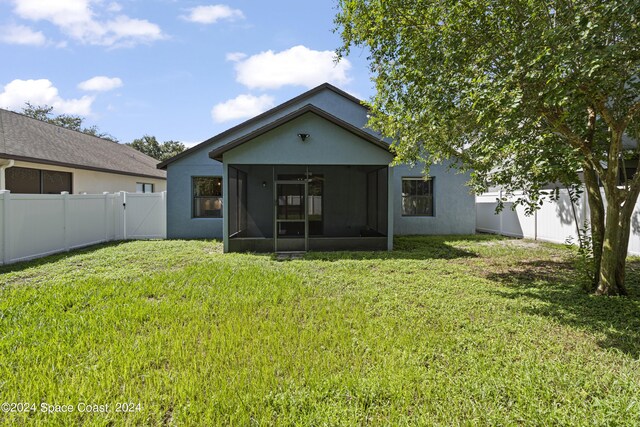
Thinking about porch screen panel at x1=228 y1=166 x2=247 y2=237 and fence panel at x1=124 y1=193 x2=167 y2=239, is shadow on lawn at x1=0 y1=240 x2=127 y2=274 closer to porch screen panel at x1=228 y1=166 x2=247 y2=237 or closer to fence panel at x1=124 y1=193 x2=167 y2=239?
fence panel at x1=124 y1=193 x2=167 y2=239

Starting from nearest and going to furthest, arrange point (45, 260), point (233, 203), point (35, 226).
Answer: point (45, 260) → point (35, 226) → point (233, 203)

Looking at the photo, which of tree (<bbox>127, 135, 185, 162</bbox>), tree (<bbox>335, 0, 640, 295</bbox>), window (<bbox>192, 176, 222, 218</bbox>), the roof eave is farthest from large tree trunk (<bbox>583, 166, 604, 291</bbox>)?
tree (<bbox>127, 135, 185, 162</bbox>)

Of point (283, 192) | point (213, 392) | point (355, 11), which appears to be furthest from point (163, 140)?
point (213, 392)

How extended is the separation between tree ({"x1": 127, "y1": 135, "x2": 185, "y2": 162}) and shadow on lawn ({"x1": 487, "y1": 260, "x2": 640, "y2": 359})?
149ft

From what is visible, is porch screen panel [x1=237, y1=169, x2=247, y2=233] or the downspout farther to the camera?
porch screen panel [x1=237, y1=169, x2=247, y2=233]

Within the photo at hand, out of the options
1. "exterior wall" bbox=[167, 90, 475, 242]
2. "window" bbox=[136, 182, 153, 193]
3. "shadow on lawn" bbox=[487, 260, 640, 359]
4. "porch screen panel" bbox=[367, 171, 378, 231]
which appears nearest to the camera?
"shadow on lawn" bbox=[487, 260, 640, 359]

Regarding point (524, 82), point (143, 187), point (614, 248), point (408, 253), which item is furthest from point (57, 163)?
point (614, 248)

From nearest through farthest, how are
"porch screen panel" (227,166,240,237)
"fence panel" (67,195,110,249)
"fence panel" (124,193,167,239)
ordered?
"fence panel" (67,195,110,249), "porch screen panel" (227,166,240,237), "fence panel" (124,193,167,239)

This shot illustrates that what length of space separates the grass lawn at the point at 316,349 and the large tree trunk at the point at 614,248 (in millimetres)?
335

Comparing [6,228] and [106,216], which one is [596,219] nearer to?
[6,228]

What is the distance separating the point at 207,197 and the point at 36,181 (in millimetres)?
7088

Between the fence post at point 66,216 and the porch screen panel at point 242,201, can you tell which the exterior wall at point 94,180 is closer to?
the fence post at point 66,216

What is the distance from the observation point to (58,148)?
1473 cm

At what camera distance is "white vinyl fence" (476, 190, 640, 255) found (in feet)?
34.2
